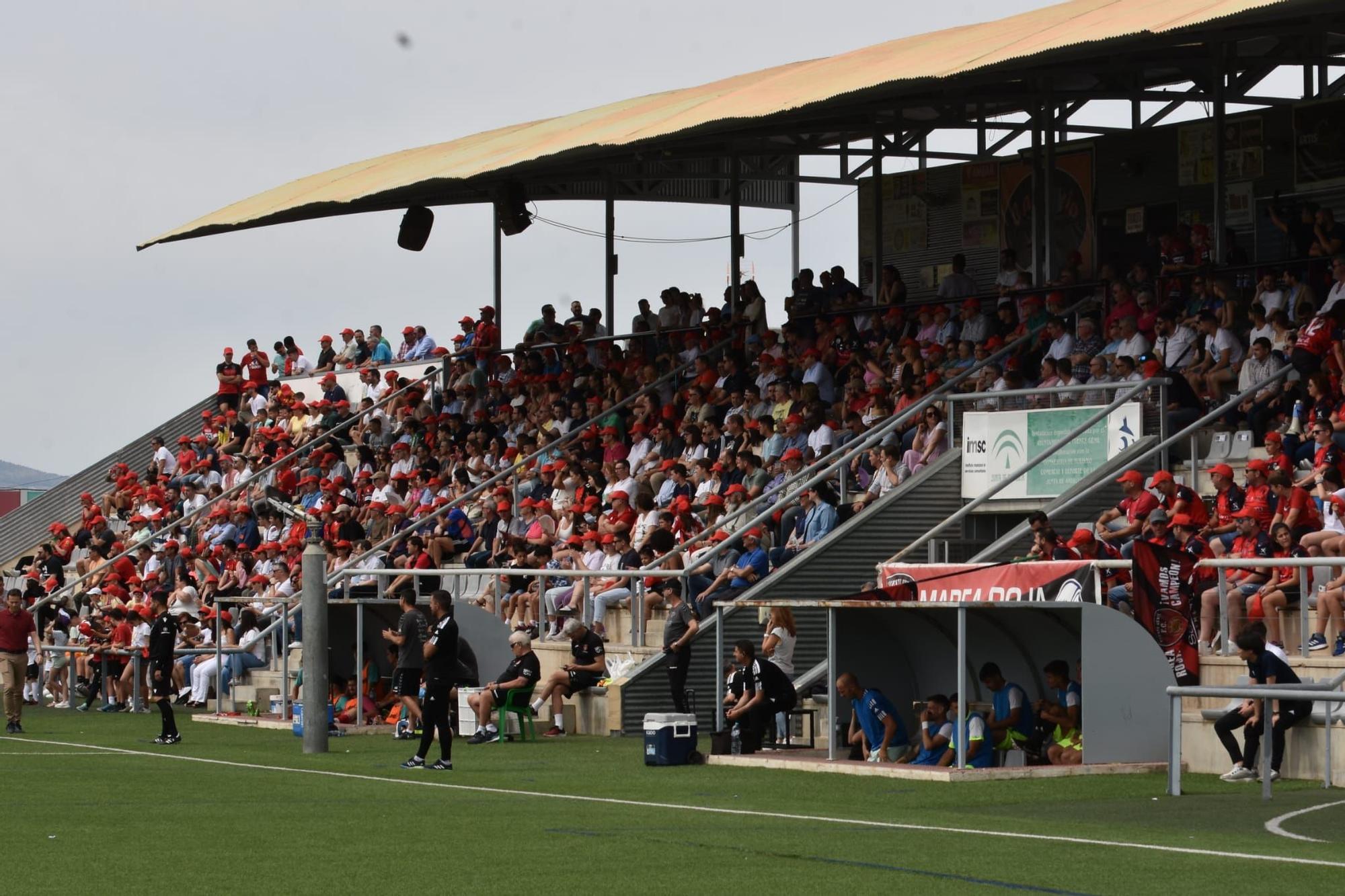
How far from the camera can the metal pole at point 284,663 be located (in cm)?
2527

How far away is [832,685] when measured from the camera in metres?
19.0

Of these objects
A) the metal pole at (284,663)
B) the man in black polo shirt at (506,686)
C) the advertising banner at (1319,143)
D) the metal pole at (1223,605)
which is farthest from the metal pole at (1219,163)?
the metal pole at (284,663)

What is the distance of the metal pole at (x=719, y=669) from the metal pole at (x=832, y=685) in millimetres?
1268

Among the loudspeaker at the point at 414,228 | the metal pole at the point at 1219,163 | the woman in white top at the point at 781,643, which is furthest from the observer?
the loudspeaker at the point at 414,228

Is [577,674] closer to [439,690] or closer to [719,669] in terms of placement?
[719,669]

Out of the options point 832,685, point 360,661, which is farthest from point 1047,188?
point 832,685

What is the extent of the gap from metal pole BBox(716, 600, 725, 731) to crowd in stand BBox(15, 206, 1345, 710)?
127 centimetres

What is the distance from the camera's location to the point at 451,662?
60.2 ft

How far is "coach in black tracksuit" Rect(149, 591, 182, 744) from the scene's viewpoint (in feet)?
71.5

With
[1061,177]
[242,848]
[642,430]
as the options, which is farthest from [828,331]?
[242,848]

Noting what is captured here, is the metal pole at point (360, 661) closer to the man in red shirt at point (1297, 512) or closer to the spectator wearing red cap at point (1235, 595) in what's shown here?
the spectator wearing red cap at point (1235, 595)

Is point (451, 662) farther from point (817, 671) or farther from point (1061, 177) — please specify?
point (1061, 177)

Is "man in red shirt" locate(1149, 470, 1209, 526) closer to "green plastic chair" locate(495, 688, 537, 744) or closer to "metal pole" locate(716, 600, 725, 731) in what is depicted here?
"metal pole" locate(716, 600, 725, 731)

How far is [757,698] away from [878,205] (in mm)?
15176
